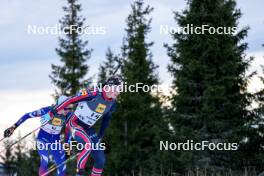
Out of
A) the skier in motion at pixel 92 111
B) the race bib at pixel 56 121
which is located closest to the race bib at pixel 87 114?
the skier in motion at pixel 92 111

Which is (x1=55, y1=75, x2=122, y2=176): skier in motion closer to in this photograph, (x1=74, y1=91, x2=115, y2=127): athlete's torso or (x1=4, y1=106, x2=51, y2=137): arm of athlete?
(x1=74, y1=91, x2=115, y2=127): athlete's torso

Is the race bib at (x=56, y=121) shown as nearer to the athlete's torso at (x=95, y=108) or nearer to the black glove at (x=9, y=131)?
the black glove at (x=9, y=131)

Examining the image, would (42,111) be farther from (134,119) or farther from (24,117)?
(134,119)

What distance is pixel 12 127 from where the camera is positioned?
1320 centimetres

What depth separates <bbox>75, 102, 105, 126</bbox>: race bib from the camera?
41.2ft

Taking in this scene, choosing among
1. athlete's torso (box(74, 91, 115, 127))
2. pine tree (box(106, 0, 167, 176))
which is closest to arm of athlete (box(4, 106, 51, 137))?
athlete's torso (box(74, 91, 115, 127))

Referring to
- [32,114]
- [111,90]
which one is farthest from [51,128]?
[111,90]

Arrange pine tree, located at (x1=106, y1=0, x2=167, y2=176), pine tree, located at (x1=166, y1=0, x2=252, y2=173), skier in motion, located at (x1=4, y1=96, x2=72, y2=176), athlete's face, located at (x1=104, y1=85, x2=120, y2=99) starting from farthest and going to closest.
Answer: pine tree, located at (x1=106, y1=0, x2=167, y2=176), pine tree, located at (x1=166, y1=0, x2=252, y2=173), skier in motion, located at (x1=4, y1=96, x2=72, y2=176), athlete's face, located at (x1=104, y1=85, x2=120, y2=99)

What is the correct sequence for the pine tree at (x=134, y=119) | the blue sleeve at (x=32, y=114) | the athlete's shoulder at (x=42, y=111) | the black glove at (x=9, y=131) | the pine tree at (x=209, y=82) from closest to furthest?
the black glove at (x=9, y=131) < the blue sleeve at (x=32, y=114) < the athlete's shoulder at (x=42, y=111) < the pine tree at (x=209, y=82) < the pine tree at (x=134, y=119)

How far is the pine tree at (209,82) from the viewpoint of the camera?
24469 millimetres

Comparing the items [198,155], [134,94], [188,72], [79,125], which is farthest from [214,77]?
[79,125]

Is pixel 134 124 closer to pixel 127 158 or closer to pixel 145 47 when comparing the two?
pixel 127 158

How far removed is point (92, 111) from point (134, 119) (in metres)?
24.2

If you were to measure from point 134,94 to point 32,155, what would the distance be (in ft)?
42.0
